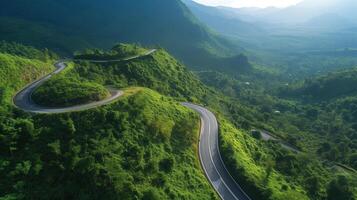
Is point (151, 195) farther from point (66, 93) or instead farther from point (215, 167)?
point (66, 93)

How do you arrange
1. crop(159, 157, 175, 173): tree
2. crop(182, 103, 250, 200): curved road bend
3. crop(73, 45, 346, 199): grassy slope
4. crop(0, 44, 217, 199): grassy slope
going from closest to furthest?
crop(0, 44, 217, 199): grassy slope < crop(159, 157, 175, 173): tree < crop(182, 103, 250, 200): curved road bend < crop(73, 45, 346, 199): grassy slope

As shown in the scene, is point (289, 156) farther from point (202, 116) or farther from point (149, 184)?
point (149, 184)

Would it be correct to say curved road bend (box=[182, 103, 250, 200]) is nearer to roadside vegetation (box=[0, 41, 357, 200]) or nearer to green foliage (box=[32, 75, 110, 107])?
roadside vegetation (box=[0, 41, 357, 200])

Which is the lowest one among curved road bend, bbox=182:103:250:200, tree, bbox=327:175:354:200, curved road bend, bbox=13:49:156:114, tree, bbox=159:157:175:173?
tree, bbox=327:175:354:200

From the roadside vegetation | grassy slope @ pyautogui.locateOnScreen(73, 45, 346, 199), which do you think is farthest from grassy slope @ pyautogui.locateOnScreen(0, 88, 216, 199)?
grassy slope @ pyautogui.locateOnScreen(73, 45, 346, 199)

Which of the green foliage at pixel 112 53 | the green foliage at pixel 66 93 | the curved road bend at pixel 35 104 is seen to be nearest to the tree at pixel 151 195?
the curved road bend at pixel 35 104

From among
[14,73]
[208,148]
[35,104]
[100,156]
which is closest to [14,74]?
[14,73]

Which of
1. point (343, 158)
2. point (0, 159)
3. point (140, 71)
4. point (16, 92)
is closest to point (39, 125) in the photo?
point (0, 159)

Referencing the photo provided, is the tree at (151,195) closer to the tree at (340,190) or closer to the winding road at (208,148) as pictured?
the winding road at (208,148)

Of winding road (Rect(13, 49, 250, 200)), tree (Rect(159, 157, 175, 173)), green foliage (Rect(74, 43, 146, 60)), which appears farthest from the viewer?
green foliage (Rect(74, 43, 146, 60))
